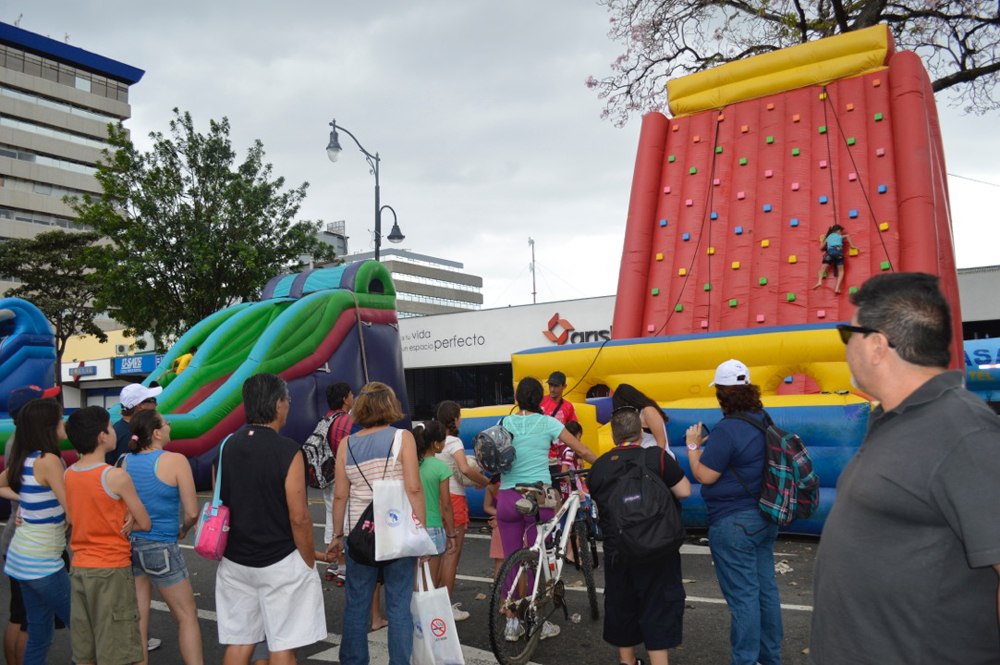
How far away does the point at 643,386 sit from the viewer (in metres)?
9.46

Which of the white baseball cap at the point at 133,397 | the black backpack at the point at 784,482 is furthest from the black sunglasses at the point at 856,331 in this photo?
the white baseball cap at the point at 133,397

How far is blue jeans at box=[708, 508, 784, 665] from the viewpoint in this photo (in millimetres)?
4086

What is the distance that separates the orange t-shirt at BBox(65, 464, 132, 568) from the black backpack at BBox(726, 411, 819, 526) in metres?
3.28

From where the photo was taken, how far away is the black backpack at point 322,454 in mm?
5926

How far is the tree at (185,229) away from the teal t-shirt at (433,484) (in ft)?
56.5

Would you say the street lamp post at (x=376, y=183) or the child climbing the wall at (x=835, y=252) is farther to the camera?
the street lamp post at (x=376, y=183)

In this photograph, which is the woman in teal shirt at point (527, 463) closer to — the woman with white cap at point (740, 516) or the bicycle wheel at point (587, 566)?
the bicycle wheel at point (587, 566)

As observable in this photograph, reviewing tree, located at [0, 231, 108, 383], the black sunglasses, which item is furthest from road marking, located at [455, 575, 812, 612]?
tree, located at [0, 231, 108, 383]

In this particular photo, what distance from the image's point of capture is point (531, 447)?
17.4 ft

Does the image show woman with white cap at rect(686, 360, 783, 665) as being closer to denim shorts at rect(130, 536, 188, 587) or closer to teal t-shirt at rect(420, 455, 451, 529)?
teal t-shirt at rect(420, 455, 451, 529)

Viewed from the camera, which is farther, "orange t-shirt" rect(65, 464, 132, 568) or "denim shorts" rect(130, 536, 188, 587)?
"denim shorts" rect(130, 536, 188, 587)

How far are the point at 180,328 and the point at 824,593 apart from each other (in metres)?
23.9

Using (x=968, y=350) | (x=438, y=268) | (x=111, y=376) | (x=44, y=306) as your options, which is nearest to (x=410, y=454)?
(x=968, y=350)

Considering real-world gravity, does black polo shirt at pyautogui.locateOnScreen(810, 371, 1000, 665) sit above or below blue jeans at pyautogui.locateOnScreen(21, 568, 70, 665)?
above
